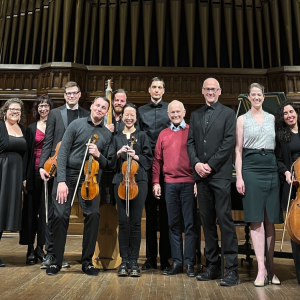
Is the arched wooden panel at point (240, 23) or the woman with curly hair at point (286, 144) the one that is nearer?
the woman with curly hair at point (286, 144)

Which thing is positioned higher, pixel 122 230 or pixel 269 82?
pixel 269 82

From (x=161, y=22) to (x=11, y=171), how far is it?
3872 mm

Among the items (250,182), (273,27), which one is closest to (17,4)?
(273,27)

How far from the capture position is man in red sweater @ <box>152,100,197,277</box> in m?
3.77

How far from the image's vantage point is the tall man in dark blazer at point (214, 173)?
11.4ft

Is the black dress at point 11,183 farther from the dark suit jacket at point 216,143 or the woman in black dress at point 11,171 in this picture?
the dark suit jacket at point 216,143

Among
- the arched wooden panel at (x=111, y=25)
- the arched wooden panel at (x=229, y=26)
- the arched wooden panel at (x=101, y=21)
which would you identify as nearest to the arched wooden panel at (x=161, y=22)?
the arched wooden panel at (x=111, y=25)

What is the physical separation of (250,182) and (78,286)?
1.62 meters

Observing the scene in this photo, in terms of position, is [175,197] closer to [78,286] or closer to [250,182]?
[250,182]

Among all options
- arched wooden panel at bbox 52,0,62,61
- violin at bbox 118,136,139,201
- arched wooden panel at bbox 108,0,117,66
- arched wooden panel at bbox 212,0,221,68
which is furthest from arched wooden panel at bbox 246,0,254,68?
violin at bbox 118,136,139,201

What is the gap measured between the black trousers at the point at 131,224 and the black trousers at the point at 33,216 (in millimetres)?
1037

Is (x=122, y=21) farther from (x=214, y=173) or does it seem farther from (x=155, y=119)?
(x=214, y=173)

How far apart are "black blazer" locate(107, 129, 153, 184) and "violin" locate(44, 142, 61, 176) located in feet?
1.75

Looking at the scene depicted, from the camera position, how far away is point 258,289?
3260mm
